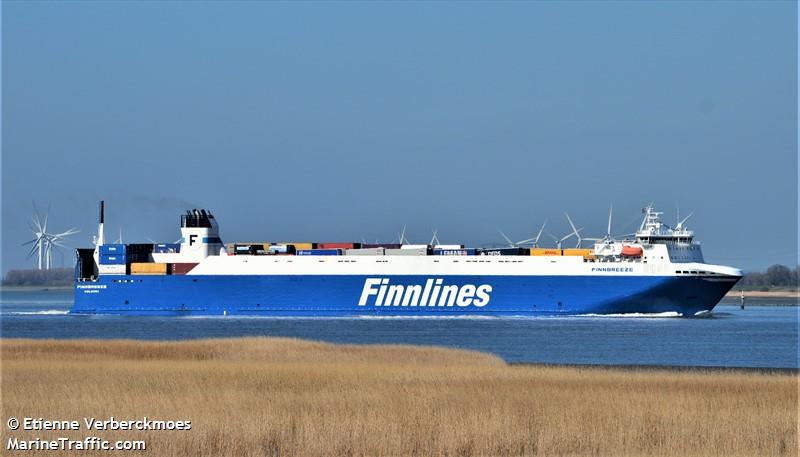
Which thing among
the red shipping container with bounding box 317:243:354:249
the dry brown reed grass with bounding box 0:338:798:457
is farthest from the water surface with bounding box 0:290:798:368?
the dry brown reed grass with bounding box 0:338:798:457

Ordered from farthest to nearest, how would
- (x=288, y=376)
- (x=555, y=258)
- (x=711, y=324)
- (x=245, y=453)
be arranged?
(x=555, y=258), (x=711, y=324), (x=288, y=376), (x=245, y=453)

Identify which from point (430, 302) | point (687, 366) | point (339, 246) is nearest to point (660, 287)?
point (430, 302)

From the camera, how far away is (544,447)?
67.2ft

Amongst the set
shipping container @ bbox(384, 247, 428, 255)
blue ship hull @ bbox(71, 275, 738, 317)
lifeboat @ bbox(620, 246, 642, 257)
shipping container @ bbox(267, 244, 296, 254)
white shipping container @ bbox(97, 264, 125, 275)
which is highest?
shipping container @ bbox(267, 244, 296, 254)

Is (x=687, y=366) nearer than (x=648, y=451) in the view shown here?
No

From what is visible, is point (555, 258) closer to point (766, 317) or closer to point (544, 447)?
point (766, 317)

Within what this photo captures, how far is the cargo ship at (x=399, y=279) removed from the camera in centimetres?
6356

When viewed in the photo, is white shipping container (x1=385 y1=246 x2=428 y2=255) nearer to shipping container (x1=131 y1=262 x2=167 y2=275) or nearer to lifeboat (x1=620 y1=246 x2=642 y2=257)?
lifeboat (x1=620 y1=246 x2=642 y2=257)

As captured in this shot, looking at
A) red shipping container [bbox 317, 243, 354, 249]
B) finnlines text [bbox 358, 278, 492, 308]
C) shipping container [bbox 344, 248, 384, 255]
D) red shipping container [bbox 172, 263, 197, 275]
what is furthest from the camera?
red shipping container [bbox 317, 243, 354, 249]

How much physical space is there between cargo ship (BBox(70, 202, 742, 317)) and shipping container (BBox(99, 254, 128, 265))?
6cm

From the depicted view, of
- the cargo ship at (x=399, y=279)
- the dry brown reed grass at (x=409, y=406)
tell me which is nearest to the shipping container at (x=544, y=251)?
the cargo ship at (x=399, y=279)

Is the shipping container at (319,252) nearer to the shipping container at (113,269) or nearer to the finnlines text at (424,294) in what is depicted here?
the finnlines text at (424,294)

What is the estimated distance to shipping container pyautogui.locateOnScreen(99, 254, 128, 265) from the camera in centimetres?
7050

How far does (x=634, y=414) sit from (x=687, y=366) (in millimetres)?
12958
